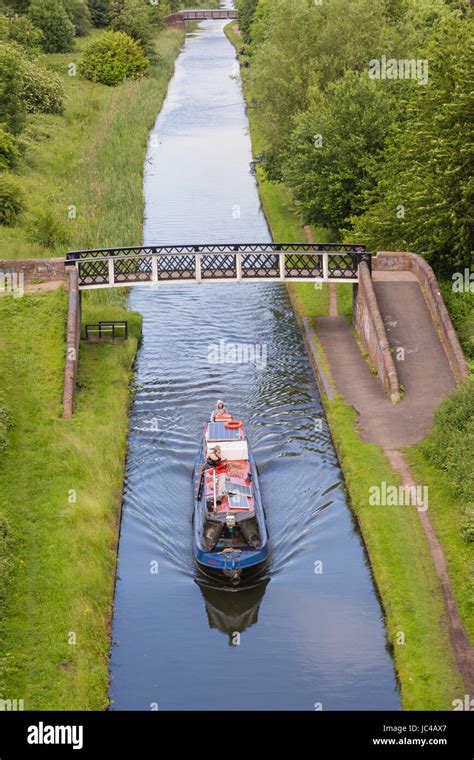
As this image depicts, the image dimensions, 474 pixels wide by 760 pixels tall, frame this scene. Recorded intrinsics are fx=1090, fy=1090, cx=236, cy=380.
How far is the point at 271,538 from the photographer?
35875mm

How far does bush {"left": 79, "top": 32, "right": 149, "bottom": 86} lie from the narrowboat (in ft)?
269

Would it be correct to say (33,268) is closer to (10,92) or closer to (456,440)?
(456,440)

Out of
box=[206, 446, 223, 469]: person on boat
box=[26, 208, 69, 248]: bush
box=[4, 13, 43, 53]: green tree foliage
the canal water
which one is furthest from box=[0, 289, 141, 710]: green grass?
box=[4, 13, 43, 53]: green tree foliage

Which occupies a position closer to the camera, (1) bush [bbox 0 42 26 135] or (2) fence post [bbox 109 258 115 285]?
(2) fence post [bbox 109 258 115 285]

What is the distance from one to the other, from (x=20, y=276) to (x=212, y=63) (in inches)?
4024

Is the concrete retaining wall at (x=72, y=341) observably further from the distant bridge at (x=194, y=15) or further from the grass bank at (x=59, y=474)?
the distant bridge at (x=194, y=15)

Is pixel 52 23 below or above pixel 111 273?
above

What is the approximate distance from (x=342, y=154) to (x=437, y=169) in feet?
34.2

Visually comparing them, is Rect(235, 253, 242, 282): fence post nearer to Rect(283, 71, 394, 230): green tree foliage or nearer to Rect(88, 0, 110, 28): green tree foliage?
Rect(283, 71, 394, 230): green tree foliage

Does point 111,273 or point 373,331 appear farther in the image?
point 111,273

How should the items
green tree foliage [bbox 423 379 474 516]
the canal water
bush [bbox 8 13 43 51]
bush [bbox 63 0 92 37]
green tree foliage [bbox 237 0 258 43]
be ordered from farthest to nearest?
green tree foliage [bbox 237 0 258 43] → bush [bbox 63 0 92 37] → bush [bbox 8 13 43 51] → green tree foliage [bbox 423 379 474 516] → the canal water

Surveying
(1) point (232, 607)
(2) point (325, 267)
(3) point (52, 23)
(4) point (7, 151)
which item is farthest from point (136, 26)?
(1) point (232, 607)

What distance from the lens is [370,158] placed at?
58.7 meters

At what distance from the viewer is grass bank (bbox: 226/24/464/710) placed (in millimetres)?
27984
